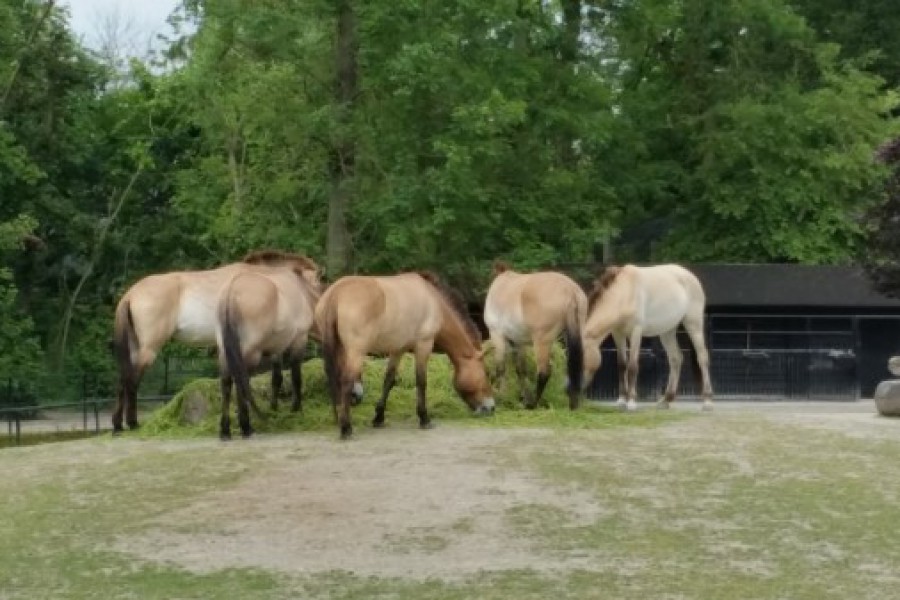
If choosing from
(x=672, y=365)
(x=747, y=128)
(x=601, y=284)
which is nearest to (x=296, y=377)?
(x=601, y=284)

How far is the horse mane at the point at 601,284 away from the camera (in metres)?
16.3

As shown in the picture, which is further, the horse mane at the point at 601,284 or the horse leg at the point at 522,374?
the horse mane at the point at 601,284

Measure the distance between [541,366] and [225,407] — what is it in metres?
3.90

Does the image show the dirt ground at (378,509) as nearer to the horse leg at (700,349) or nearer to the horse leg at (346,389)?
the horse leg at (346,389)

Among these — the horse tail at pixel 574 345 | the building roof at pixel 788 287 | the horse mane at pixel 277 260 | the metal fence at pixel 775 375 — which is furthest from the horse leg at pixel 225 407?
the building roof at pixel 788 287

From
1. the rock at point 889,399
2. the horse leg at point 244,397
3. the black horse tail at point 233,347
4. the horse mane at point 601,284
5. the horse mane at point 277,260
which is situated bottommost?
the rock at point 889,399

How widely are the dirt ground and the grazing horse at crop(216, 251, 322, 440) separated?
0.64 m

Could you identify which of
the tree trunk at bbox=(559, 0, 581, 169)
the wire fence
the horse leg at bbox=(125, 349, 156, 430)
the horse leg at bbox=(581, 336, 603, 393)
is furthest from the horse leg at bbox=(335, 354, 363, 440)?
the tree trunk at bbox=(559, 0, 581, 169)

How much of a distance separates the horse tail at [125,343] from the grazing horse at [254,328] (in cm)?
123

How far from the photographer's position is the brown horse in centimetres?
1444

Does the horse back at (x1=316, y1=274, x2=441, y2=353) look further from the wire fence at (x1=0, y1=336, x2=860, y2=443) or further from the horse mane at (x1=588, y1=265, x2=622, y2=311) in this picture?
the wire fence at (x1=0, y1=336, x2=860, y2=443)

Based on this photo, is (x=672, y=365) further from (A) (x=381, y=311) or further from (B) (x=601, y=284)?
(A) (x=381, y=311)

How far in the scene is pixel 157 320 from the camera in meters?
14.4

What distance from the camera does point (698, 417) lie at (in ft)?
50.2
